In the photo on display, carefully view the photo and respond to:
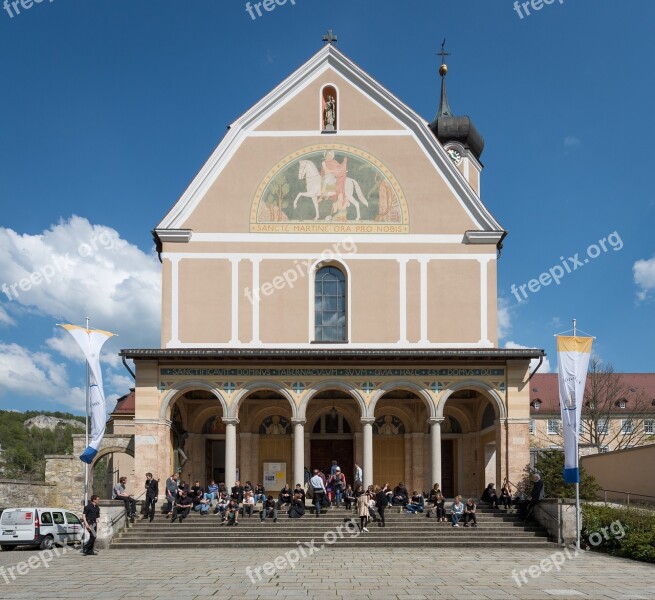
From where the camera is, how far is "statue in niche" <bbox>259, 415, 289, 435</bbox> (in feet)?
108

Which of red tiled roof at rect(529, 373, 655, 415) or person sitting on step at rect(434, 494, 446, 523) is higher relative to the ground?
red tiled roof at rect(529, 373, 655, 415)

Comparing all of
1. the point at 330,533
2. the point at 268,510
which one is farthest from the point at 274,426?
the point at 330,533

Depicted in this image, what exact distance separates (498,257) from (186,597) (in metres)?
21.1

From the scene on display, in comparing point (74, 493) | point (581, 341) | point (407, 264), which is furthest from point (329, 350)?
point (74, 493)

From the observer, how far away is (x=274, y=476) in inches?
1282

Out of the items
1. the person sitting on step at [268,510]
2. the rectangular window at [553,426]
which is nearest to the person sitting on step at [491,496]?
the person sitting on step at [268,510]

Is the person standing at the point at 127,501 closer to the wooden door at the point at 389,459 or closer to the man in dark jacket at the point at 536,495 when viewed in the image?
the wooden door at the point at 389,459

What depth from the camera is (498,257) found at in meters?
32.6

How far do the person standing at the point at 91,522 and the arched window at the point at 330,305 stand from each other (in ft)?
34.7

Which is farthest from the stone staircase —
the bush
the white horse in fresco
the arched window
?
the white horse in fresco

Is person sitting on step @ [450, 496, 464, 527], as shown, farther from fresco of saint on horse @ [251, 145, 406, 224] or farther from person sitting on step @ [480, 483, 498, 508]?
fresco of saint on horse @ [251, 145, 406, 224]

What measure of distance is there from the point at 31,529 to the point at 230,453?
679 centimetres

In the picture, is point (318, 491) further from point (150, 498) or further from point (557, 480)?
point (557, 480)

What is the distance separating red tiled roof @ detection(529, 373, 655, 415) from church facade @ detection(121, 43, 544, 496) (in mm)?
43115
